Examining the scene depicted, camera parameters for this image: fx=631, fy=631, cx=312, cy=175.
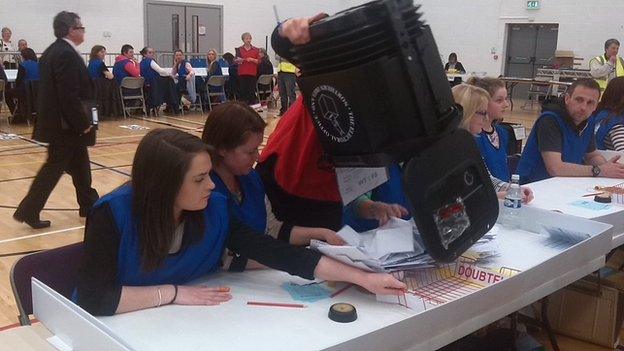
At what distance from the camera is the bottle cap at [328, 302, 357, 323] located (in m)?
1.55

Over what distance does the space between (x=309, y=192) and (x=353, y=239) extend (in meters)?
0.24

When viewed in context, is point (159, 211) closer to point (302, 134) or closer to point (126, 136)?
point (302, 134)

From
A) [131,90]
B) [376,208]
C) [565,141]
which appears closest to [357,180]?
[376,208]

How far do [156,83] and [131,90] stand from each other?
18.5 inches

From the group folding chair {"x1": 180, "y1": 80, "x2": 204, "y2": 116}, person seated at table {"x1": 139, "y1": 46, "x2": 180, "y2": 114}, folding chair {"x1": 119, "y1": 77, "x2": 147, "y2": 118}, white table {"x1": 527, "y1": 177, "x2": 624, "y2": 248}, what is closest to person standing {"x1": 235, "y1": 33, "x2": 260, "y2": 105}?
folding chair {"x1": 180, "y1": 80, "x2": 204, "y2": 116}

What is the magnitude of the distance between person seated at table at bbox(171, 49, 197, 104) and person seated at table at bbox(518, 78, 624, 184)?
8.65 m

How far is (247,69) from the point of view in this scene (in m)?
11.7

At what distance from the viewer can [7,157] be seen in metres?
7.17

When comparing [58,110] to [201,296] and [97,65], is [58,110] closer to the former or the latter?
[201,296]

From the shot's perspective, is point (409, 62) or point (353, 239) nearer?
point (409, 62)

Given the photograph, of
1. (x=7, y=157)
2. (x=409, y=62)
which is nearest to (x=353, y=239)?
(x=409, y=62)

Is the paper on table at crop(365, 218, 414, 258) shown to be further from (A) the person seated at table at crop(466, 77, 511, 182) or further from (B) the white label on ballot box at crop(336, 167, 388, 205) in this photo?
(A) the person seated at table at crop(466, 77, 511, 182)

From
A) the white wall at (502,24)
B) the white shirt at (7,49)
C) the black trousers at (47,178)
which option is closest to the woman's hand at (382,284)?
the black trousers at (47,178)

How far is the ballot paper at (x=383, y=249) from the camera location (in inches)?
66.0
